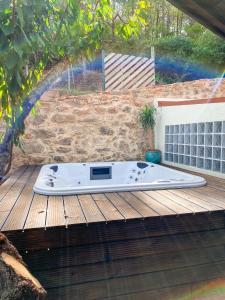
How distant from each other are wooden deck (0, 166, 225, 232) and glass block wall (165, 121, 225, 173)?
0.58 meters

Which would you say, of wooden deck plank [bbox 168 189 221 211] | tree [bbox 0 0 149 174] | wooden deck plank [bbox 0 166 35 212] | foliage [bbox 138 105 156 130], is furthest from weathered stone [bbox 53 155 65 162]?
tree [bbox 0 0 149 174]

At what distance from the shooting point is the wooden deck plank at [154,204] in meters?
1.85

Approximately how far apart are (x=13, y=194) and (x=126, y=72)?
449 cm

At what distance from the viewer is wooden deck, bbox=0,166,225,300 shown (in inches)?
65.8

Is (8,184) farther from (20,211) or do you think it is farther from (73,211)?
(73,211)

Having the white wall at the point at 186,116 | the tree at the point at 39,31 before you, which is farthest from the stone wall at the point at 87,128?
the tree at the point at 39,31

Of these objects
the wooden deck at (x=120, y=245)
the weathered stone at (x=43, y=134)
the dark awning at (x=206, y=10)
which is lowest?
the wooden deck at (x=120, y=245)

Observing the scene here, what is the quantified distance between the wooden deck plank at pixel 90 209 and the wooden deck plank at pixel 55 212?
0.16 m

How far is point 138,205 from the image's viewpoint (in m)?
2.03

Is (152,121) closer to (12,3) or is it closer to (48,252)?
(48,252)

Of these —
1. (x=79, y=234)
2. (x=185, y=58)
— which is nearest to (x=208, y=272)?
(x=79, y=234)

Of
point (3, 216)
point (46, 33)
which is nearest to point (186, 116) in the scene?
point (3, 216)

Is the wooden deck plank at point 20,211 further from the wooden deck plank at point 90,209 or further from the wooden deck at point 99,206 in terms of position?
the wooden deck plank at point 90,209

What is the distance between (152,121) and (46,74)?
2.13m
